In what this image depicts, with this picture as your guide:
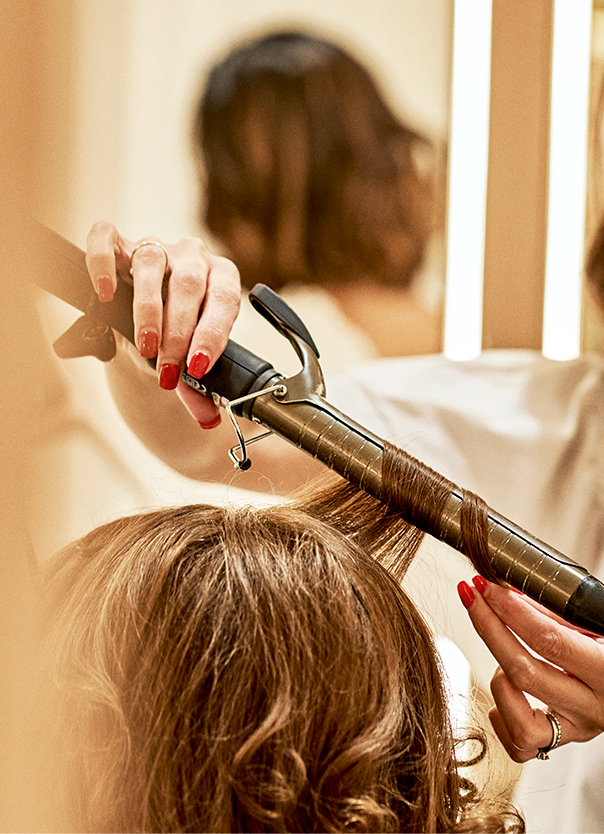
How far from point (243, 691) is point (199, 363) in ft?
0.61

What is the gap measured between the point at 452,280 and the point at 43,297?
62cm

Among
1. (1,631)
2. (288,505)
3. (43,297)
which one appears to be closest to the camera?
(1,631)

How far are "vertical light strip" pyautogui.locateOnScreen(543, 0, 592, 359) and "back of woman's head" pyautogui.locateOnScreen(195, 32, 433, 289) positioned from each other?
0.60 ft

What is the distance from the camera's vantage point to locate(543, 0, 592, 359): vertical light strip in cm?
86

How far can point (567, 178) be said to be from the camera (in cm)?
91

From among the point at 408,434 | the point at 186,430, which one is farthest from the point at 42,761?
the point at 408,434

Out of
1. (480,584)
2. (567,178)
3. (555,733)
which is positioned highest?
(567,178)

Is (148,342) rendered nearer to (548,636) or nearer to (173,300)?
(173,300)

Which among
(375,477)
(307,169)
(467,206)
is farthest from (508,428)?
(375,477)

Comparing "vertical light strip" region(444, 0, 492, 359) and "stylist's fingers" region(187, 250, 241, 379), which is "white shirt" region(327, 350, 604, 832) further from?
"stylist's fingers" region(187, 250, 241, 379)

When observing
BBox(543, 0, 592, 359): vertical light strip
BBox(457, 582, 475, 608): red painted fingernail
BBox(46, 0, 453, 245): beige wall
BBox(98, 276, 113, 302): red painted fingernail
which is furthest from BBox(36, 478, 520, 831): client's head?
BBox(543, 0, 592, 359): vertical light strip

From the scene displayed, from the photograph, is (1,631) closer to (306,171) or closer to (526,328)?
(306,171)

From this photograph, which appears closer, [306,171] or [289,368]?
[289,368]

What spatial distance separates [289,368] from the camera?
28.1 inches
